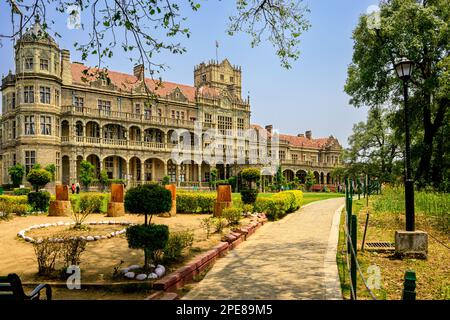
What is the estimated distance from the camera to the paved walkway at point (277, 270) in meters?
5.88

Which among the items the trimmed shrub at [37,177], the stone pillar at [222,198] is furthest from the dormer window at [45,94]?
the stone pillar at [222,198]

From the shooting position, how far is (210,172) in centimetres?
4975

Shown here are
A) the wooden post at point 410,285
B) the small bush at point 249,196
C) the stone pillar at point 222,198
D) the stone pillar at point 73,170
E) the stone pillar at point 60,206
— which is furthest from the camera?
the stone pillar at point 73,170

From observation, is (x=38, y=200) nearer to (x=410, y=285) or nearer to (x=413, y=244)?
(x=413, y=244)

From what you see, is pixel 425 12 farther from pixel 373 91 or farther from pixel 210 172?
pixel 210 172

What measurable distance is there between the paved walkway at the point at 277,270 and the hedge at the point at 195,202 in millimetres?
6852

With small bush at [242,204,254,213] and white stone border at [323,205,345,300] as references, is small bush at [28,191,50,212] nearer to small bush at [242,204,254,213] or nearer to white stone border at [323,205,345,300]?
small bush at [242,204,254,213]

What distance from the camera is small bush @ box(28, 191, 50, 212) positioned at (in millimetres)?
19375

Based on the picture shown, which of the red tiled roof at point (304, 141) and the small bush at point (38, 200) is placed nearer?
the small bush at point (38, 200)

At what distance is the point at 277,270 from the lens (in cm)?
730

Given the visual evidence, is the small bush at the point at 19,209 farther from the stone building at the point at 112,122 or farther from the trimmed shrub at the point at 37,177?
the stone building at the point at 112,122

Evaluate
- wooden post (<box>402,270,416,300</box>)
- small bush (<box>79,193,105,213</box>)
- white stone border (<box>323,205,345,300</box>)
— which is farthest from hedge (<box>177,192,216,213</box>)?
wooden post (<box>402,270,416,300</box>)

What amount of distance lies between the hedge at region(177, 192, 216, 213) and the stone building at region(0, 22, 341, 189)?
10.6 meters
